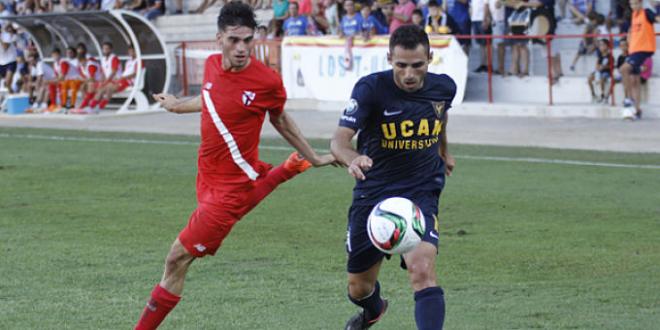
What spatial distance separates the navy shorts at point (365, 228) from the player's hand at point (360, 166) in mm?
453

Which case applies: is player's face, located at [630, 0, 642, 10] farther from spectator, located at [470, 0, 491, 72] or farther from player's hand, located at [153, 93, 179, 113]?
player's hand, located at [153, 93, 179, 113]

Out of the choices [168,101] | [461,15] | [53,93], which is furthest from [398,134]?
[53,93]

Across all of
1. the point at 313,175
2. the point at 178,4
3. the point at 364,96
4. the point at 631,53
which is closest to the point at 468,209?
the point at 313,175

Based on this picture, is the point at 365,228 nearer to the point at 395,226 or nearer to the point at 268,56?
the point at 395,226

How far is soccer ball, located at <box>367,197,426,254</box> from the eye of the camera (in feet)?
20.3

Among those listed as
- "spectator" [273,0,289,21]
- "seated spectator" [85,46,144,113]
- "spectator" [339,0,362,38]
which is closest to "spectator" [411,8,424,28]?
"spectator" [339,0,362,38]

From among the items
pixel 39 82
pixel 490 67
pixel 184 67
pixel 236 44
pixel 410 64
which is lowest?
pixel 39 82

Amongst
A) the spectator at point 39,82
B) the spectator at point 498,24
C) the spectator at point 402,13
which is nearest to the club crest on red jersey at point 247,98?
the spectator at point 498,24

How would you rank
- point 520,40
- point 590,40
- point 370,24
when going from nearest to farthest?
point 590,40
point 520,40
point 370,24

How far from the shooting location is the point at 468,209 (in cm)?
1222

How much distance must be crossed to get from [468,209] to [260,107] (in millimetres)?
5402

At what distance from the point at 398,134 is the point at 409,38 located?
0.54 metres

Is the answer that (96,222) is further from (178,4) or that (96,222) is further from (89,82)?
(178,4)

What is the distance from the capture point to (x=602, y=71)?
858 inches
